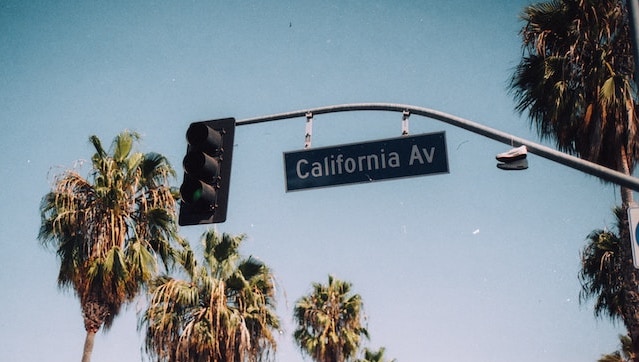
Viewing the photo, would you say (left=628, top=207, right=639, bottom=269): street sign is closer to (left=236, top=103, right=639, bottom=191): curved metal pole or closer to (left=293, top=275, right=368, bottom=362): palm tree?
(left=236, top=103, right=639, bottom=191): curved metal pole

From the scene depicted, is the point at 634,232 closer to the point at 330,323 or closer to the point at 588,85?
the point at 588,85

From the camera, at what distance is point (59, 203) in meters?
15.1

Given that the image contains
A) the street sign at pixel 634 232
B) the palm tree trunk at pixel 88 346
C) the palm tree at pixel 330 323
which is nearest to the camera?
the street sign at pixel 634 232

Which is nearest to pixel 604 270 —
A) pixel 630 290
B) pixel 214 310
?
pixel 630 290

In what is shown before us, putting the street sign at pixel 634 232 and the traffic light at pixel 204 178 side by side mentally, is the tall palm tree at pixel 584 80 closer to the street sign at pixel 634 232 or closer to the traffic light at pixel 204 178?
the street sign at pixel 634 232

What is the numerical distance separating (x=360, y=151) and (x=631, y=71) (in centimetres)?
914

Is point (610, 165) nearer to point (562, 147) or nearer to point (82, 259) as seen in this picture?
point (562, 147)

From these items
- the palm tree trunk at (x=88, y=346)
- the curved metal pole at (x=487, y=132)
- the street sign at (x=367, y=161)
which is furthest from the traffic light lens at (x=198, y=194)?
the palm tree trunk at (x=88, y=346)

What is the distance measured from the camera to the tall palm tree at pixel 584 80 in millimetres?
12102

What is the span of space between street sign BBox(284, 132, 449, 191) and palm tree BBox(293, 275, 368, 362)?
21.1 m

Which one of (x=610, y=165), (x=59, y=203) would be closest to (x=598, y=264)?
(x=610, y=165)

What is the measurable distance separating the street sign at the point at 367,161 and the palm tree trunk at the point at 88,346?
33.7 feet

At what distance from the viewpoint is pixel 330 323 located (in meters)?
27.1

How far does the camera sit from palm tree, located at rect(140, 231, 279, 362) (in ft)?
55.2
